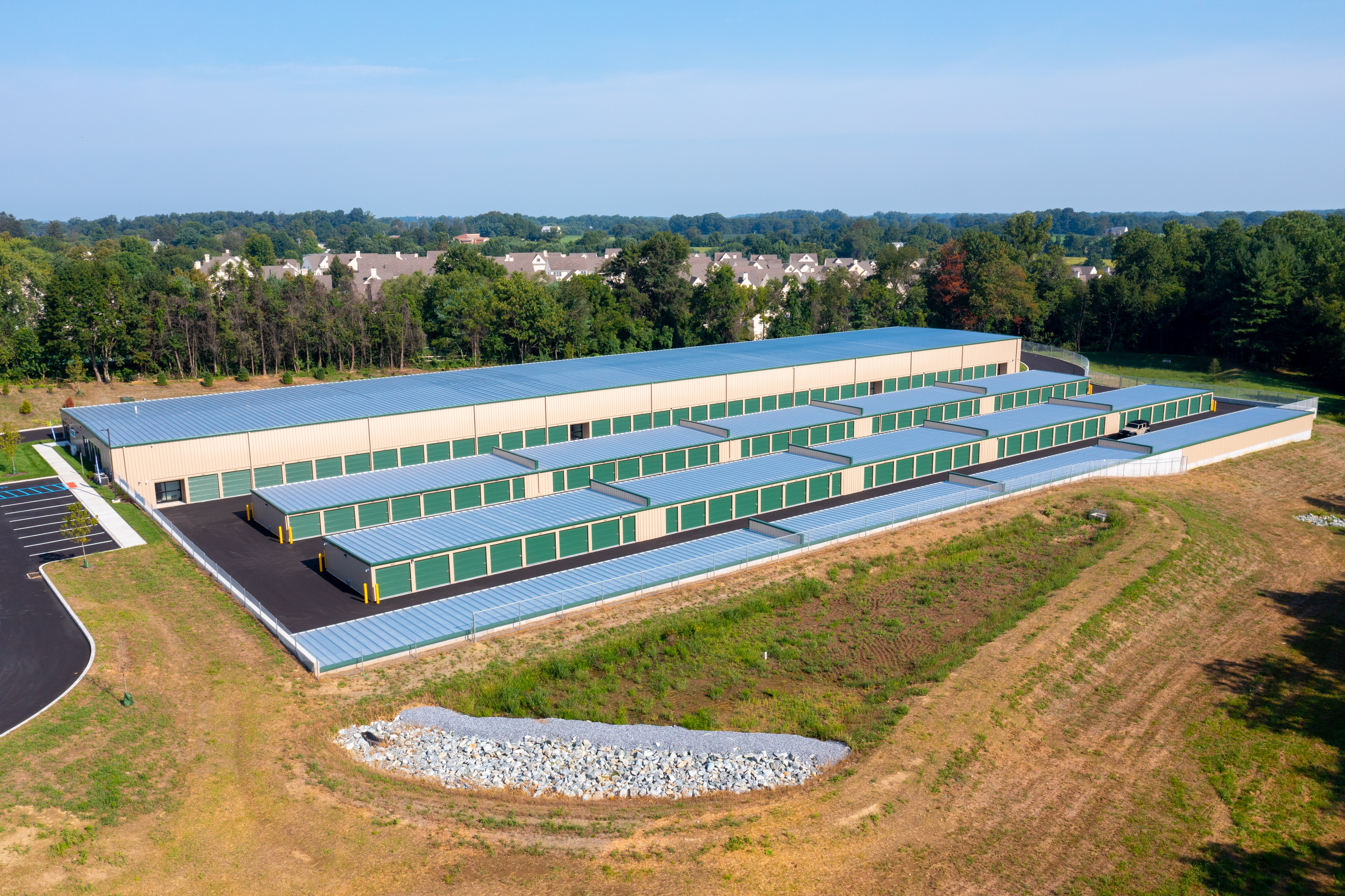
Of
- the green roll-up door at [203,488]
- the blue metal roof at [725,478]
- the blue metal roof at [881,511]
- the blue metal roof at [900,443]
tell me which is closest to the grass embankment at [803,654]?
the blue metal roof at [881,511]

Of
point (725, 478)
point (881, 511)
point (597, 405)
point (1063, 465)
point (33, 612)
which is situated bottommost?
point (33, 612)

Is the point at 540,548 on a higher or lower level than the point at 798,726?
higher

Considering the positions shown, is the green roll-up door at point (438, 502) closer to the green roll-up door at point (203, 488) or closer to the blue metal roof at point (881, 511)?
the green roll-up door at point (203, 488)

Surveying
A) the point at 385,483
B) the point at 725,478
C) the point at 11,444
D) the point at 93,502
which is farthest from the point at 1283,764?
the point at 11,444

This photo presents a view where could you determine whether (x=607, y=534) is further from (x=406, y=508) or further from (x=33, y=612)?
(x=33, y=612)

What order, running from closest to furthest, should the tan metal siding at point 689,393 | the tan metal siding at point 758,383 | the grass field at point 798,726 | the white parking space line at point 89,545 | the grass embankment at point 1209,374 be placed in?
the grass field at point 798,726, the white parking space line at point 89,545, the tan metal siding at point 689,393, the tan metal siding at point 758,383, the grass embankment at point 1209,374

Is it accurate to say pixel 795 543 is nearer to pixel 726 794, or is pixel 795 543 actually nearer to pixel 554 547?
pixel 554 547
